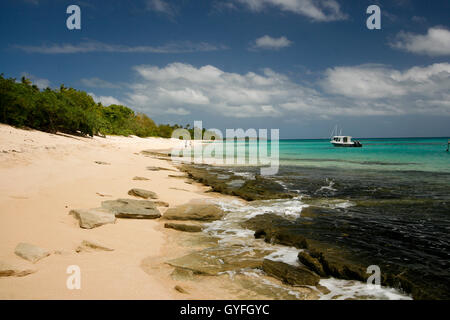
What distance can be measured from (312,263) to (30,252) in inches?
191

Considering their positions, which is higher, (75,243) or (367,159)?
(367,159)

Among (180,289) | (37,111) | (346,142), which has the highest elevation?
(37,111)

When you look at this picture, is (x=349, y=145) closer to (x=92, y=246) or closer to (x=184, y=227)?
(x=184, y=227)

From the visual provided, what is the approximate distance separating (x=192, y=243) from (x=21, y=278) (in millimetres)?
3219

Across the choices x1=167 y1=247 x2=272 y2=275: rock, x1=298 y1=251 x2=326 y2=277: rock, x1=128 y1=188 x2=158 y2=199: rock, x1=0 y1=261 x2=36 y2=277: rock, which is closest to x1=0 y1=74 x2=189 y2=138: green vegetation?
A: x1=128 y1=188 x2=158 y2=199: rock

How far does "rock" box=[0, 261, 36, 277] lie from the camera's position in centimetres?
361

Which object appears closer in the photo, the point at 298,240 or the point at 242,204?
the point at 298,240

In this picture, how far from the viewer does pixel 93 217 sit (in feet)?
20.8

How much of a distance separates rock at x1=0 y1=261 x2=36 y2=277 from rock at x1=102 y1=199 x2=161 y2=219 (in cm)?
335

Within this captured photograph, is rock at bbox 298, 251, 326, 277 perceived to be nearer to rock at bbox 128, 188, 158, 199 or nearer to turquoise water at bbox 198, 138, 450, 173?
rock at bbox 128, 188, 158, 199

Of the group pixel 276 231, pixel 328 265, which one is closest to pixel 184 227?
pixel 276 231
